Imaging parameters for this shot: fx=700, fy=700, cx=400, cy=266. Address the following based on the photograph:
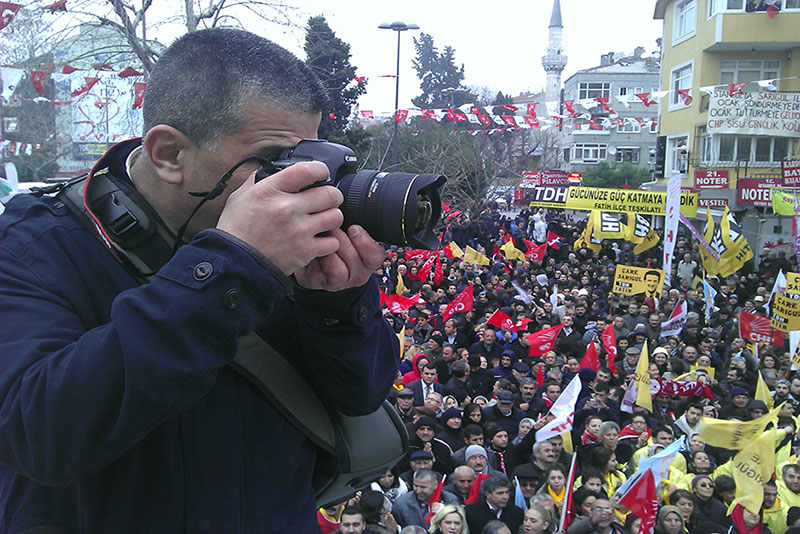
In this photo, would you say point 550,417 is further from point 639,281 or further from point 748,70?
point 748,70

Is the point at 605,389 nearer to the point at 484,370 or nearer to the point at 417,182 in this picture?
the point at 484,370

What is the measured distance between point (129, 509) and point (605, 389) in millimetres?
7694

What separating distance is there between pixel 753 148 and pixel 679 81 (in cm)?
572

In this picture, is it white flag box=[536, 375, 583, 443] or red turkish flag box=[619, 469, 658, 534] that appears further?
white flag box=[536, 375, 583, 443]

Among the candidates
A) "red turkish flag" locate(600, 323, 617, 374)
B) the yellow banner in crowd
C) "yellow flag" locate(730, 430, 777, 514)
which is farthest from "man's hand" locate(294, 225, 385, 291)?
the yellow banner in crowd

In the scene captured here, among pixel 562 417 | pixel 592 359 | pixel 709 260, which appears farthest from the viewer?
pixel 709 260

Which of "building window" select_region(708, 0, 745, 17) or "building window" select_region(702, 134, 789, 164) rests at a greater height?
"building window" select_region(708, 0, 745, 17)

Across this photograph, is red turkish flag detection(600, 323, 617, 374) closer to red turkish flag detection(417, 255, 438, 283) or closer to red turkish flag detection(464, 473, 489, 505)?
red turkish flag detection(464, 473, 489, 505)

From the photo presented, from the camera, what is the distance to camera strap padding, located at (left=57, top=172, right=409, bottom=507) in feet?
4.41

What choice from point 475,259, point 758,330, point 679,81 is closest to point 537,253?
point 475,259

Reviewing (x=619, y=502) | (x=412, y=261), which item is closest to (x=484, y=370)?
(x=619, y=502)

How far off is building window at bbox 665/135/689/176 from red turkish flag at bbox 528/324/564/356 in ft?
64.7

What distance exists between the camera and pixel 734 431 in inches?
239

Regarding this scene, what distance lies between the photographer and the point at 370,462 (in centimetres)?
163
